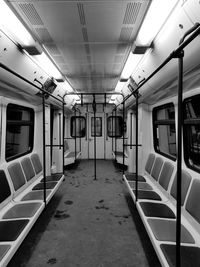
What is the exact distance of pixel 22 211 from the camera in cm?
276

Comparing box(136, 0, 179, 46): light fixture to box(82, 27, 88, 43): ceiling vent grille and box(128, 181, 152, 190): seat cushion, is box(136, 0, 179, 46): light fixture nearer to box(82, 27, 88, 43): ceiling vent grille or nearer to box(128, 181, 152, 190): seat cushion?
box(82, 27, 88, 43): ceiling vent grille

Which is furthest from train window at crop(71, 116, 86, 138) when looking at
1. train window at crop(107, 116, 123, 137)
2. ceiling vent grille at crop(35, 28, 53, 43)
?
ceiling vent grille at crop(35, 28, 53, 43)

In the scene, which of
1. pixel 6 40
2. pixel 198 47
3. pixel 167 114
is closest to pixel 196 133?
pixel 167 114

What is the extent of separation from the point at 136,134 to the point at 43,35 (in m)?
1.91

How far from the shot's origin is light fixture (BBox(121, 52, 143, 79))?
10.3 ft

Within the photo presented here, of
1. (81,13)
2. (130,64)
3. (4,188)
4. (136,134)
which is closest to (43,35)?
(81,13)

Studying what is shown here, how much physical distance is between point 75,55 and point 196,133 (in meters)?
2.82

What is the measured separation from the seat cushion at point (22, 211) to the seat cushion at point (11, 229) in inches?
6.9

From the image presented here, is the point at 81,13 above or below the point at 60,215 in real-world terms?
above

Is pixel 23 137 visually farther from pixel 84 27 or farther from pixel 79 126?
pixel 79 126

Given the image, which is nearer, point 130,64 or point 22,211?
point 22,211

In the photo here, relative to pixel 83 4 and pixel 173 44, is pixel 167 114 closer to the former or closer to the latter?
pixel 173 44

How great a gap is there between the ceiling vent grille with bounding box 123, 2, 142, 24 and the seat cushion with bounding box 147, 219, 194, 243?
2.33 m

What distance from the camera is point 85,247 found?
2.61 m
